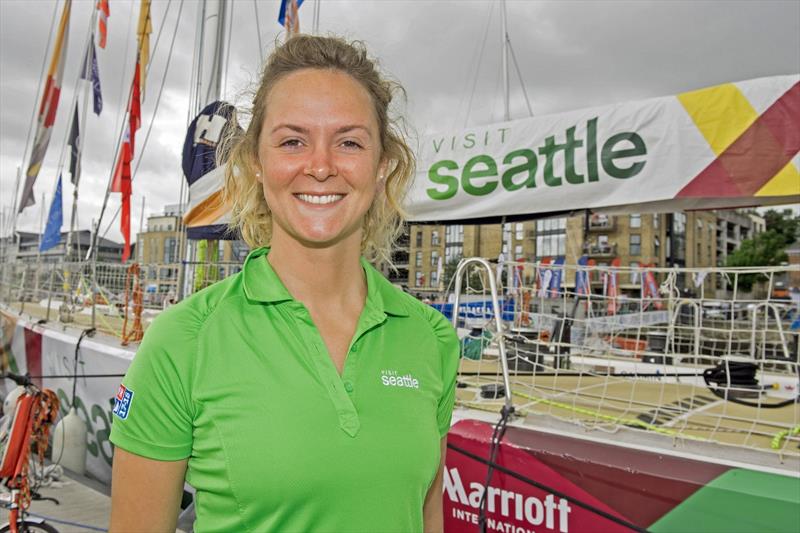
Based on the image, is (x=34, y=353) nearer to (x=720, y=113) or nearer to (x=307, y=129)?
(x=307, y=129)

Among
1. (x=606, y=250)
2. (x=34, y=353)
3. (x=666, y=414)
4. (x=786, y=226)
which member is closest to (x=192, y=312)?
(x=666, y=414)

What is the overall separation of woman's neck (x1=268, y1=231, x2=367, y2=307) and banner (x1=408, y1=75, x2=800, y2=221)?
205cm

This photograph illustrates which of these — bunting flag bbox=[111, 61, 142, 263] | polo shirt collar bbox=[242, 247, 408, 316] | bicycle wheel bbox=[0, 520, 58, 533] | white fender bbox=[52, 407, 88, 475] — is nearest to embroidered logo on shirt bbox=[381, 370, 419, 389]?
polo shirt collar bbox=[242, 247, 408, 316]

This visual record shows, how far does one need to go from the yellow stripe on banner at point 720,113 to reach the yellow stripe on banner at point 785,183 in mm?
289

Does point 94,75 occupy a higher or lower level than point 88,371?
higher

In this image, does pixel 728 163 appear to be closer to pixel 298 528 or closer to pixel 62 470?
pixel 298 528

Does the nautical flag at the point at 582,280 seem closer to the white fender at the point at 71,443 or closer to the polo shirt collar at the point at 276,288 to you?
the polo shirt collar at the point at 276,288

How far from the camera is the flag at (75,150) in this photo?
10459mm

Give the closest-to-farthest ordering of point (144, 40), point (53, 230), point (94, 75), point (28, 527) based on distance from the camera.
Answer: point (28, 527), point (144, 40), point (53, 230), point (94, 75)

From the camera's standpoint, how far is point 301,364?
111 centimetres

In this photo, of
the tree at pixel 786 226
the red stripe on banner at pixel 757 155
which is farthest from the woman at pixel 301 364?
the tree at pixel 786 226

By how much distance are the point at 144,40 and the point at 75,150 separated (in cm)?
458

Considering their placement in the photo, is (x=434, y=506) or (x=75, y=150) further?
(x=75, y=150)

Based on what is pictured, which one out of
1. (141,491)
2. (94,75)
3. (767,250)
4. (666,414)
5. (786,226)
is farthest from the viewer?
(786,226)
